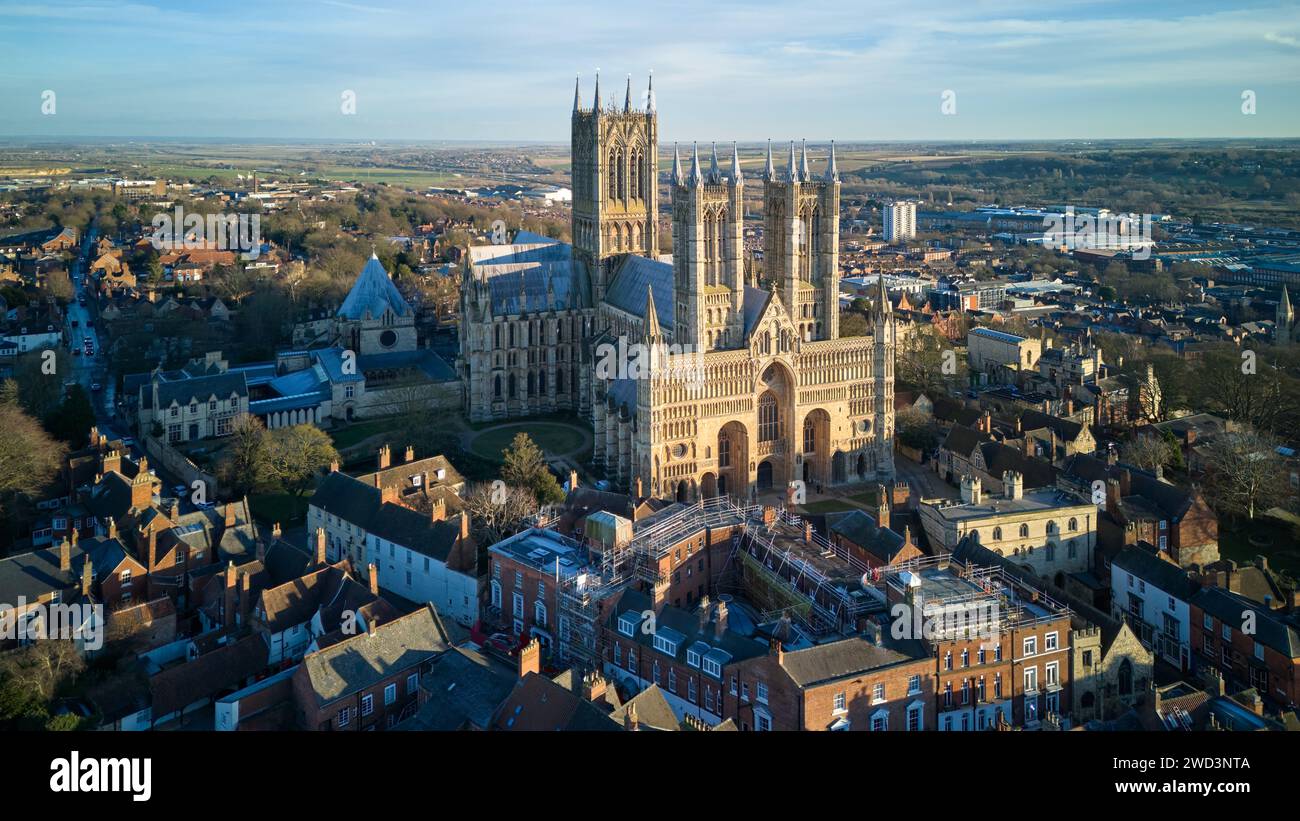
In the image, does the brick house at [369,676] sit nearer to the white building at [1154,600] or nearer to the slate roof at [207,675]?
the slate roof at [207,675]

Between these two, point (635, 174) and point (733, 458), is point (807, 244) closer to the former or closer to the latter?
point (733, 458)

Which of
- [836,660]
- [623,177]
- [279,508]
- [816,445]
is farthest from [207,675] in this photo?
[623,177]

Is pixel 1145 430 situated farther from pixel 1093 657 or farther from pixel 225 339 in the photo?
pixel 225 339

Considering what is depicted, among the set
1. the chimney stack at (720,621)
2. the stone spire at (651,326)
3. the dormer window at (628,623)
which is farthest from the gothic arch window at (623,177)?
the chimney stack at (720,621)

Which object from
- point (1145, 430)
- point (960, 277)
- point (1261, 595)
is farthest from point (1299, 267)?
point (1261, 595)

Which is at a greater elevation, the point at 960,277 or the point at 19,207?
the point at 19,207

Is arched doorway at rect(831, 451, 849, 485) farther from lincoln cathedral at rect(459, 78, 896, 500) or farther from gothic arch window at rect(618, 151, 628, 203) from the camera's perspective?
gothic arch window at rect(618, 151, 628, 203)
